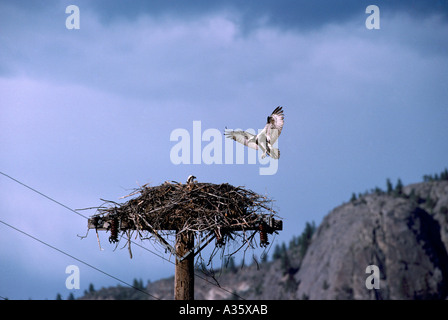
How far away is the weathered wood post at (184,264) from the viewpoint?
10.5m

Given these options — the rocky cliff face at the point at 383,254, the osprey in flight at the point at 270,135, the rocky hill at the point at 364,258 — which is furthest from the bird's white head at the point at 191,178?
the rocky cliff face at the point at 383,254

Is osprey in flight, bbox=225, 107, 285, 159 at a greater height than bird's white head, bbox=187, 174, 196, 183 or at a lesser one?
greater

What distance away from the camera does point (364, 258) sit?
12381 centimetres

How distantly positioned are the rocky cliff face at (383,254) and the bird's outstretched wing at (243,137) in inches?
4284

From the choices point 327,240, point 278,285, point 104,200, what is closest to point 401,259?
point 327,240

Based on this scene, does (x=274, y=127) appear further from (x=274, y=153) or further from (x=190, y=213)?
(x=190, y=213)

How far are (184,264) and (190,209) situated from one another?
36.0 inches

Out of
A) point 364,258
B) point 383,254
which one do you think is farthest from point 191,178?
point 383,254

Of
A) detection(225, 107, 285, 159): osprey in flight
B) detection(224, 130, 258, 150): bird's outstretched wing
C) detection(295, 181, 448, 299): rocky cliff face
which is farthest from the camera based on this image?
detection(295, 181, 448, 299): rocky cliff face

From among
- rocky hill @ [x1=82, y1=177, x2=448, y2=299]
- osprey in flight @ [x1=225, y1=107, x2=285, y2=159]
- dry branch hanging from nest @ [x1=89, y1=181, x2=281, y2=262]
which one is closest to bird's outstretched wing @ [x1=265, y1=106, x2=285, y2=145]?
osprey in flight @ [x1=225, y1=107, x2=285, y2=159]

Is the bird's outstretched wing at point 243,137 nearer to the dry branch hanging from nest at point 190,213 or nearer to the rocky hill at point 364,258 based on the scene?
the dry branch hanging from nest at point 190,213

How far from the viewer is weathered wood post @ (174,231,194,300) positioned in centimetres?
1045

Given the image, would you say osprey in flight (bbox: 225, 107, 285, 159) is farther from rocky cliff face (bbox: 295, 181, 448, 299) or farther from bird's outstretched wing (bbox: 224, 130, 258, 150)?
rocky cliff face (bbox: 295, 181, 448, 299)
